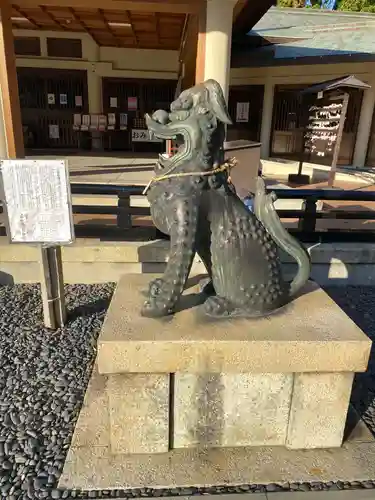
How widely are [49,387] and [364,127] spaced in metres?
10.4

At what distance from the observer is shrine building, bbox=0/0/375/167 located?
9.77 meters

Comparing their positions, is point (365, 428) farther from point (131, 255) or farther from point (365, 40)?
point (365, 40)

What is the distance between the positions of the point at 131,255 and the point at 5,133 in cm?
386

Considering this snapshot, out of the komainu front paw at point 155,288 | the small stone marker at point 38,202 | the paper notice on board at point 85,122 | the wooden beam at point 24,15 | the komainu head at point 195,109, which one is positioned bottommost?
the komainu front paw at point 155,288

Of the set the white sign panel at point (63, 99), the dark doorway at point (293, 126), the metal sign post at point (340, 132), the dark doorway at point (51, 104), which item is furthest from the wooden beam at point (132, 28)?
the metal sign post at point (340, 132)

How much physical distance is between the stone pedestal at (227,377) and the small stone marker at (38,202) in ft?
3.95

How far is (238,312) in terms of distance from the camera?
222 cm

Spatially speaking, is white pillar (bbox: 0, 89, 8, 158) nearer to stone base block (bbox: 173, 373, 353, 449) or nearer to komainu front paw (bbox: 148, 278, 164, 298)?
komainu front paw (bbox: 148, 278, 164, 298)

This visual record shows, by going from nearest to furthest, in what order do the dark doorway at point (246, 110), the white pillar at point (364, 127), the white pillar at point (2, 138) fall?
the white pillar at point (2, 138), the white pillar at point (364, 127), the dark doorway at point (246, 110)

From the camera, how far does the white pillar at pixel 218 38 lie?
237 inches

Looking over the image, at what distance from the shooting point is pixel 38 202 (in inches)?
124

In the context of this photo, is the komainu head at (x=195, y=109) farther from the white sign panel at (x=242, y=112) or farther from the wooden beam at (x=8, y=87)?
the white sign panel at (x=242, y=112)

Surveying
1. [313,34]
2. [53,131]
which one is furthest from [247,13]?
[53,131]

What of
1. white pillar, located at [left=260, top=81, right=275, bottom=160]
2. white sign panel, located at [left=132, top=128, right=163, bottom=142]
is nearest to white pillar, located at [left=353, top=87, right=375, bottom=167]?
white pillar, located at [left=260, top=81, right=275, bottom=160]
